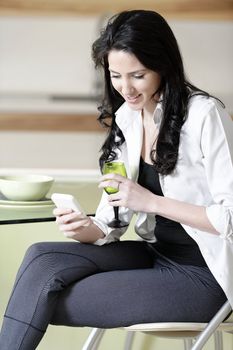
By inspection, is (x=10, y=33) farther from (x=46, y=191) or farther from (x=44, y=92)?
(x=46, y=191)

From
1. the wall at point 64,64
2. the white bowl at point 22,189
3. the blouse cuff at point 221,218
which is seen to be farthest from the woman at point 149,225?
the wall at point 64,64

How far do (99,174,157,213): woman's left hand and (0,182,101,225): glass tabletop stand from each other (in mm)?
218

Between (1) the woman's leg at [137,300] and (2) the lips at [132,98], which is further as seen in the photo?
(2) the lips at [132,98]

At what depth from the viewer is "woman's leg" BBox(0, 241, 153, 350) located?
201 cm

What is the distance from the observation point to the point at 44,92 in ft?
16.6

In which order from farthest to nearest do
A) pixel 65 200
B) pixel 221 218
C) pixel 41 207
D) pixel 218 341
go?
pixel 218 341 < pixel 41 207 < pixel 65 200 < pixel 221 218

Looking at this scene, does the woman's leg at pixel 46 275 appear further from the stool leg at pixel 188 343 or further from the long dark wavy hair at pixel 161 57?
the stool leg at pixel 188 343

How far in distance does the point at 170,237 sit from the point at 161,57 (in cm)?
46

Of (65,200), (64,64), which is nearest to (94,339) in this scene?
(65,200)

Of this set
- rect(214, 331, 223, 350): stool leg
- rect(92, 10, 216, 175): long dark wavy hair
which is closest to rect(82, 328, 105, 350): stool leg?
rect(214, 331, 223, 350): stool leg

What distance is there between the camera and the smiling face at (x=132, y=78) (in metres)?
2.13

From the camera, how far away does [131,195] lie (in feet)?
6.80

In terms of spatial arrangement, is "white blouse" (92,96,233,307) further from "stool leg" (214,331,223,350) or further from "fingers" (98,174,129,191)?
"stool leg" (214,331,223,350)

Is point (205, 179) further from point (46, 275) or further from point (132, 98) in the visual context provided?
point (46, 275)
